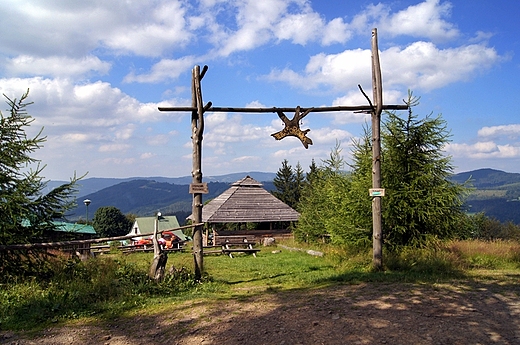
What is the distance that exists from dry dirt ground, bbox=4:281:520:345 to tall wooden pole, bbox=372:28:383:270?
314 centimetres

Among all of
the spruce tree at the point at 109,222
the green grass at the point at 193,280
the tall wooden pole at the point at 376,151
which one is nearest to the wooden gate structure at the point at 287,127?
the tall wooden pole at the point at 376,151

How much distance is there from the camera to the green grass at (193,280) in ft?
22.6

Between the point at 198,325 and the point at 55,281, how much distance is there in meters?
3.65

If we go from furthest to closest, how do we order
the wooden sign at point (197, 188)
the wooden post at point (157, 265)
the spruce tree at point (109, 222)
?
the spruce tree at point (109, 222)
the wooden sign at point (197, 188)
the wooden post at point (157, 265)

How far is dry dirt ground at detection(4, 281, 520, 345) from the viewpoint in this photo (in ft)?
17.3

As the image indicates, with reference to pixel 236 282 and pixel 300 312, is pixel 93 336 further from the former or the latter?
pixel 236 282

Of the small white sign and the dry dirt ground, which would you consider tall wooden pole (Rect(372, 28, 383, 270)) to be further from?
the dry dirt ground

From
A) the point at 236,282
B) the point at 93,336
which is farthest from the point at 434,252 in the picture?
the point at 93,336

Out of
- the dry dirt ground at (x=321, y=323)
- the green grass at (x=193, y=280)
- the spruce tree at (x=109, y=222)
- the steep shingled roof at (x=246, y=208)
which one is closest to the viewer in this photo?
the dry dirt ground at (x=321, y=323)

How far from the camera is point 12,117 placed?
898cm

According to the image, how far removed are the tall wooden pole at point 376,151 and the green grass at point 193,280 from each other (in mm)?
520

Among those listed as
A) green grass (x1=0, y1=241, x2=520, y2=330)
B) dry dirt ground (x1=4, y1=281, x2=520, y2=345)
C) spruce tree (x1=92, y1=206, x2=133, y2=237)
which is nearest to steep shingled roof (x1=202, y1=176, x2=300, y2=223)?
green grass (x1=0, y1=241, x2=520, y2=330)

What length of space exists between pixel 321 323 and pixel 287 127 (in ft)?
18.7

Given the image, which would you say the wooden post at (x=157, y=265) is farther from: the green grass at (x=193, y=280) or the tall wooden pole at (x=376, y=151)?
the tall wooden pole at (x=376, y=151)
